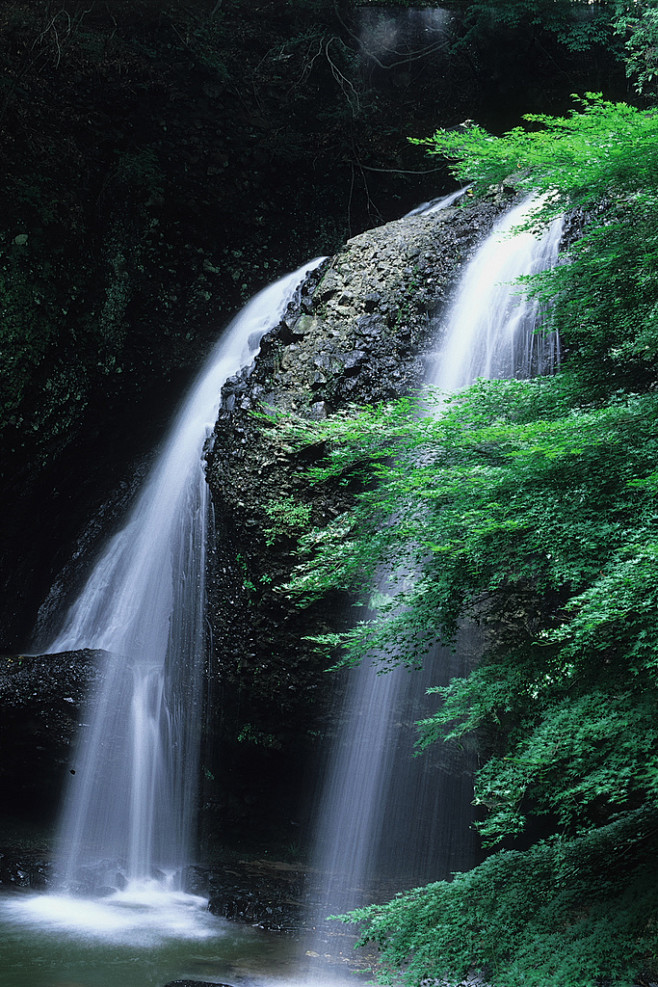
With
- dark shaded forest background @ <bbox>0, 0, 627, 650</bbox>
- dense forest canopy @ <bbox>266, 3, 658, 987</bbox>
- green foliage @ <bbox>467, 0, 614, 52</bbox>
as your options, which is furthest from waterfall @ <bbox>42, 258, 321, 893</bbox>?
green foliage @ <bbox>467, 0, 614, 52</bbox>

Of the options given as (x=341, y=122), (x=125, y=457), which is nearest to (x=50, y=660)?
(x=125, y=457)

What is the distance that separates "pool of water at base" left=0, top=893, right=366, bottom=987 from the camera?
228 inches

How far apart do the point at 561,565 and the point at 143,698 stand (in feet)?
20.1

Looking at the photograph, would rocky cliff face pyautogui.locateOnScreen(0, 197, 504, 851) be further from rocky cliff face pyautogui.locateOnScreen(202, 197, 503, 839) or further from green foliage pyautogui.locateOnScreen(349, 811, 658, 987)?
green foliage pyautogui.locateOnScreen(349, 811, 658, 987)

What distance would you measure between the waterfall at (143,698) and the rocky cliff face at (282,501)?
1.56ft

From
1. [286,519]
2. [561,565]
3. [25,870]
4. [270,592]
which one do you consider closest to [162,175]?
[286,519]

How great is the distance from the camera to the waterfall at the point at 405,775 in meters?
7.62

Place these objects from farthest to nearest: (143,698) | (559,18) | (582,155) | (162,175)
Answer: (559,18)
(162,175)
(143,698)
(582,155)

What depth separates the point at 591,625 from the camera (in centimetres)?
296

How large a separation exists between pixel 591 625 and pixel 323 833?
593 centimetres

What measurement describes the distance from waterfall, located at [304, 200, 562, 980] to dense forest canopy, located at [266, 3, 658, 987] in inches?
116

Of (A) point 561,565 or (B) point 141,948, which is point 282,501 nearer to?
(B) point 141,948

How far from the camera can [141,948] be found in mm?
6270

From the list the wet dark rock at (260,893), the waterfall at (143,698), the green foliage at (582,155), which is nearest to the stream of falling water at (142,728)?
the waterfall at (143,698)
